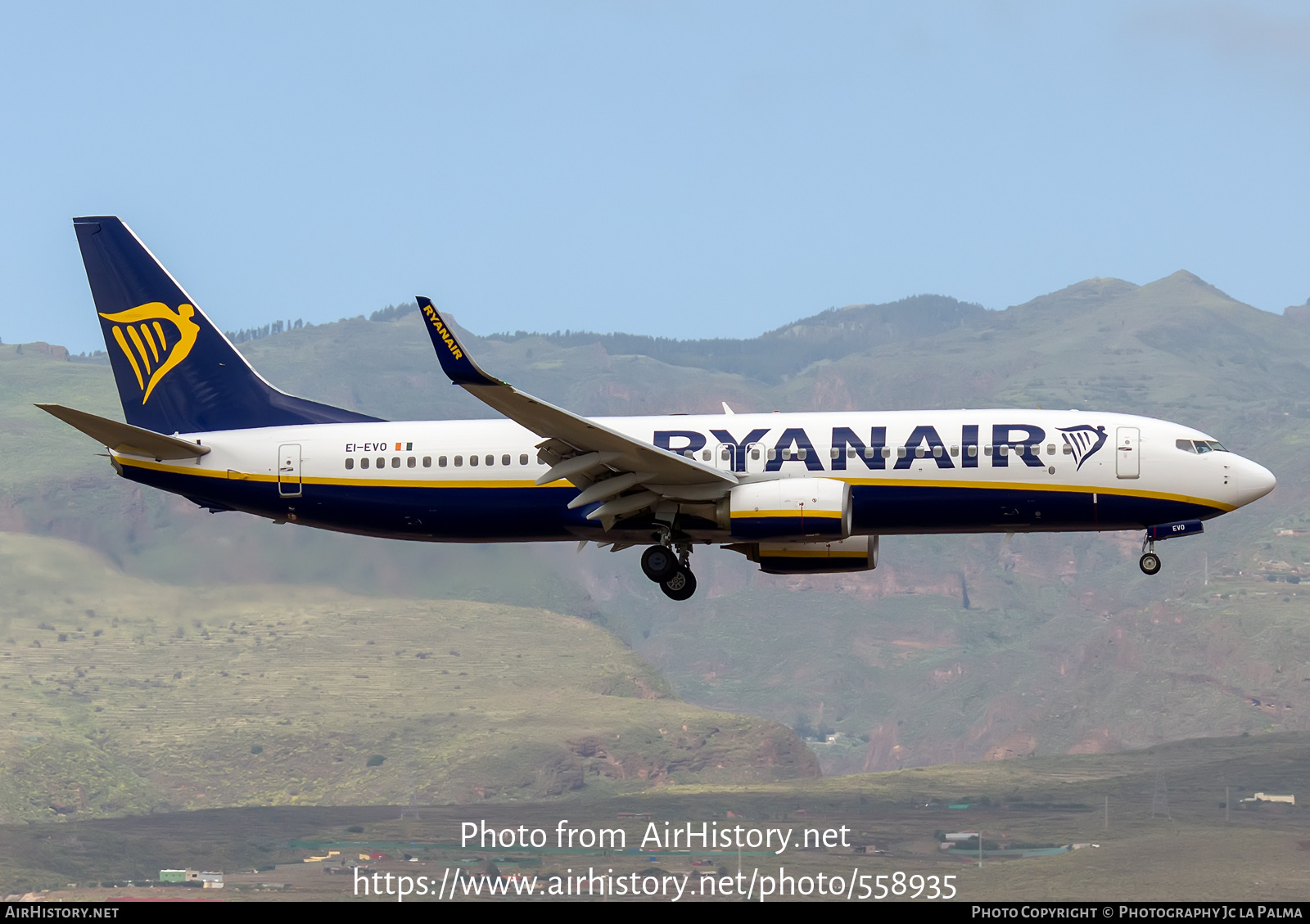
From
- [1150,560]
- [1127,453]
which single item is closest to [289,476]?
[1127,453]

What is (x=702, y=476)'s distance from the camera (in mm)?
50781

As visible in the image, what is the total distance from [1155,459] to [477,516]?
20490mm

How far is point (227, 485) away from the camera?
56.3 meters

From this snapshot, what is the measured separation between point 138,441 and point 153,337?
20.3ft

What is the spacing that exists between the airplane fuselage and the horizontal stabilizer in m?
0.38

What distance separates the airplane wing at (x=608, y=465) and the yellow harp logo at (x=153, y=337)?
15.0 metres

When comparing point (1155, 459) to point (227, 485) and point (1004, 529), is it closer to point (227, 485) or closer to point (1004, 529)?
point (1004, 529)

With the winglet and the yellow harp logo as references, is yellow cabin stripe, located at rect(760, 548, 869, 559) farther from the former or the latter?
the yellow harp logo

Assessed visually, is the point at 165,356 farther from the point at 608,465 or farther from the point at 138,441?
the point at 608,465

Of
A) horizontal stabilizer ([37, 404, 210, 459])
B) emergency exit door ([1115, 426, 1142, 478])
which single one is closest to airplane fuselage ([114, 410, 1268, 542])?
emergency exit door ([1115, 426, 1142, 478])

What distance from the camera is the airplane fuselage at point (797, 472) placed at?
51562mm
